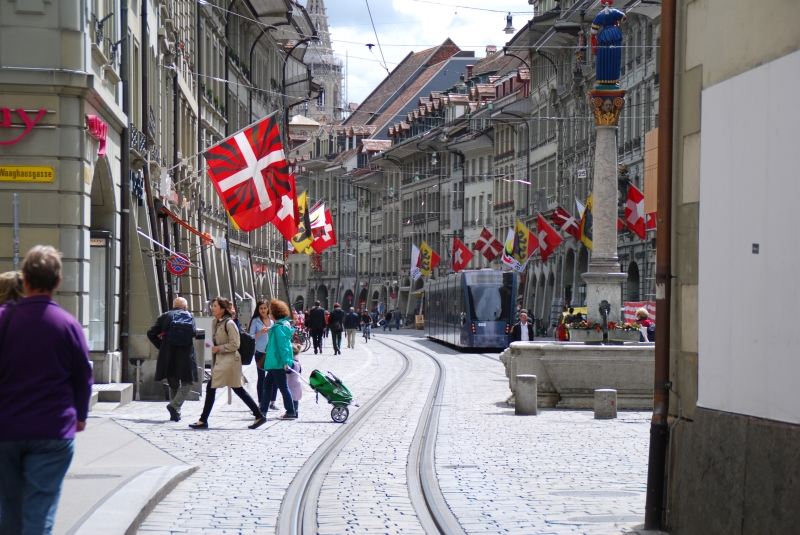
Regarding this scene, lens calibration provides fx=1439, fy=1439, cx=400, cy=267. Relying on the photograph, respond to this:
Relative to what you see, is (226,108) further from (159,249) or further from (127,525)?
(127,525)

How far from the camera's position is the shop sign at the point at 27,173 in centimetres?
1886

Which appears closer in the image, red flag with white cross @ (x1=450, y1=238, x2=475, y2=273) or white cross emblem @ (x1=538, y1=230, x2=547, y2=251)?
white cross emblem @ (x1=538, y1=230, x2=547, y2=251)

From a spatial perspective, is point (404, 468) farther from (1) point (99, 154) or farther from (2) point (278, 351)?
(1) point (99, 154)

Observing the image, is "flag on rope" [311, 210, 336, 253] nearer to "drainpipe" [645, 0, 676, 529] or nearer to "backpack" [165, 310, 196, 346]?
"backpack" [165, 310, 196, 346]

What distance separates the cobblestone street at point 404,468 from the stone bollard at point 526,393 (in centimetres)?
28

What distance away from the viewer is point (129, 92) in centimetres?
2383

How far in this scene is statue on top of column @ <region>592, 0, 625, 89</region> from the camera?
2539cm

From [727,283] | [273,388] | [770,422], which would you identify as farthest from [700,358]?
[273,388]

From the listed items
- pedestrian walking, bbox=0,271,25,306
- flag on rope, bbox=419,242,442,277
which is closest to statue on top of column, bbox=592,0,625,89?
pedestrian walking, bbox=0,271,25,306

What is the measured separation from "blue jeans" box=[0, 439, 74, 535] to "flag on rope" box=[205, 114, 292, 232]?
61.4 ft

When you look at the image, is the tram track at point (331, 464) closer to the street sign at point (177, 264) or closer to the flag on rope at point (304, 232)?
the street sign at point (177, 264)

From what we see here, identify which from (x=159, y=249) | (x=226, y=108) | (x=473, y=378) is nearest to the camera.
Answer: (x=159, y=249)

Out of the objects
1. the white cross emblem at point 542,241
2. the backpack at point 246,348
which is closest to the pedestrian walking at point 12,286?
the backpack at point 246,348

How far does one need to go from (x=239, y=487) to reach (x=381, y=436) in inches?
200
